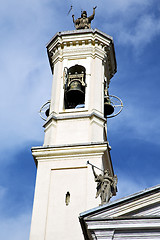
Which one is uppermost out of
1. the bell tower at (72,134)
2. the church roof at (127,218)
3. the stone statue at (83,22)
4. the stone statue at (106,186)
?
the stone statue at (83,22)

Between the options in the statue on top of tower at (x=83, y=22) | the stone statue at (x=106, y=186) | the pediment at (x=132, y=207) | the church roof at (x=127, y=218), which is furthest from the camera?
the statue on top of tower at (x=83, y=22)

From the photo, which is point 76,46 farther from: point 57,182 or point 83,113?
point 57,182

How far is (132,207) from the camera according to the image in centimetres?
1741

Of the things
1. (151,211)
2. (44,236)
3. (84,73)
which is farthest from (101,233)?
(84,73)

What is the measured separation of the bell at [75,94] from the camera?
1096 inches

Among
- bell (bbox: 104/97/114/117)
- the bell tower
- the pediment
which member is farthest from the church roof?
bell (bbox: 104/97/114/117)

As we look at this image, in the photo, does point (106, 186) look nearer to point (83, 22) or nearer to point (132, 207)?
point (132, 207)

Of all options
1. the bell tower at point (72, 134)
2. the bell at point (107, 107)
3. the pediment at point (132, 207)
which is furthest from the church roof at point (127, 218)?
the bell at point (107, 107)

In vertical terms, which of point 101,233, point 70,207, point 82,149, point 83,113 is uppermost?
point 83,113

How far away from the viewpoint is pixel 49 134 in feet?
85.5

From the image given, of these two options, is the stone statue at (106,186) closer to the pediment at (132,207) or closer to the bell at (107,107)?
the pediment at (132,207)

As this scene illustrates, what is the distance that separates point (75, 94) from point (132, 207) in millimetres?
11365

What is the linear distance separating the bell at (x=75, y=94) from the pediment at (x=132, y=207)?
1093cm

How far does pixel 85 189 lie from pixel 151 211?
6.51 meters
